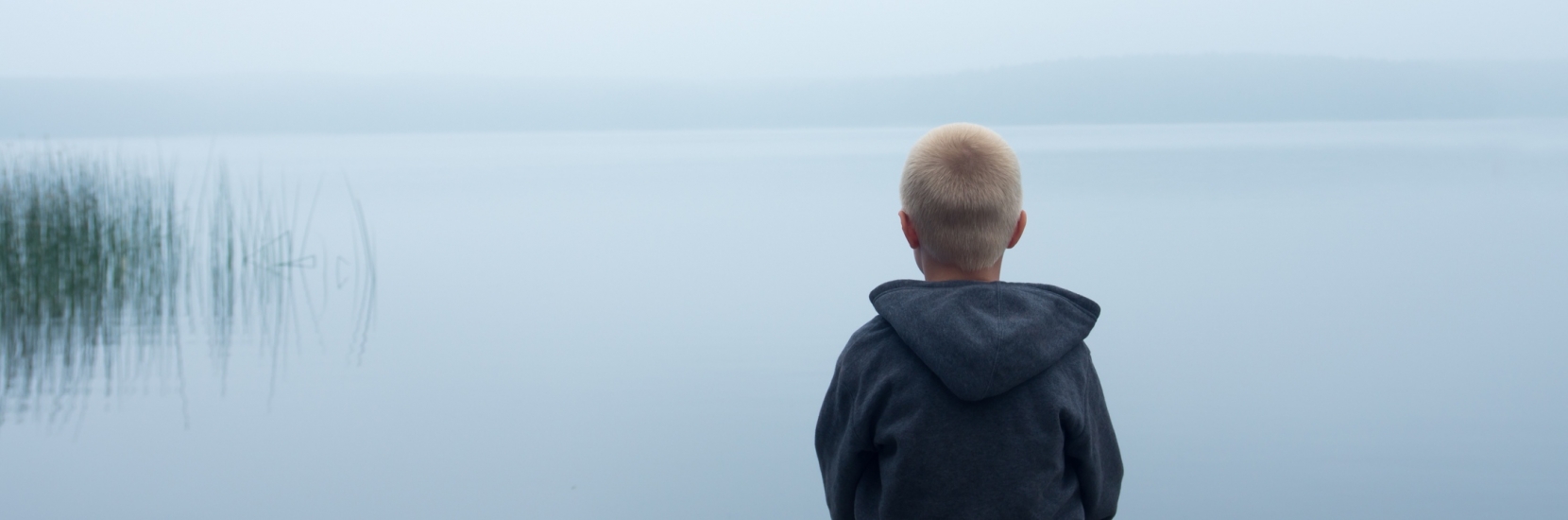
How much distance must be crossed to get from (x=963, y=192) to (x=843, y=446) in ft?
0.73

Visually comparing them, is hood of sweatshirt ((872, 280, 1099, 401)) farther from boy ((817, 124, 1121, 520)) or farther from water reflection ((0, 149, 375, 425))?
water reflection ((0, 149, 375, 425))

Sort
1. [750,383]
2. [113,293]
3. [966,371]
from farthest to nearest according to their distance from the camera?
[113,293] < [750,383] < [966,371]

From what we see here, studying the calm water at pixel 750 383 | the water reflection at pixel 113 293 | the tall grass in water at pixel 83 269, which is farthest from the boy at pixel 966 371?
the tall grass in water at pixel 83 269

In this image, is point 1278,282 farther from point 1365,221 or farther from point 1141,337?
point 1365,221

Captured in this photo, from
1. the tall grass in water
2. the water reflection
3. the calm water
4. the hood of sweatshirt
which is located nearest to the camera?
the hood of sweatshirt

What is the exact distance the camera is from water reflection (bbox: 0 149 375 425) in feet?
9.62

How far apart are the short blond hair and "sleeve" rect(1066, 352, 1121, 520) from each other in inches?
5.2

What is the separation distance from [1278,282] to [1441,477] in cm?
231

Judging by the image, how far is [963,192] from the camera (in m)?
0.92

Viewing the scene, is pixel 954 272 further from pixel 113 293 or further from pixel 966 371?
pixel 113 293

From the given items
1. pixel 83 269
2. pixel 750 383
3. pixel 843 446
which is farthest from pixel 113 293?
pixel 843 446

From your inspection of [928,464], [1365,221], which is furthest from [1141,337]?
[1365,221]

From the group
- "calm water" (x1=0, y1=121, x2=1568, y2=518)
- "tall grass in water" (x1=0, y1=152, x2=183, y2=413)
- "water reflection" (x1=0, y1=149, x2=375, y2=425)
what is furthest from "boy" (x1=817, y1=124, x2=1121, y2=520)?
"tall grass in water" (x1=0, y1=152, x2=183, y2=413)

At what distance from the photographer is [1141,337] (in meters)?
3.27
